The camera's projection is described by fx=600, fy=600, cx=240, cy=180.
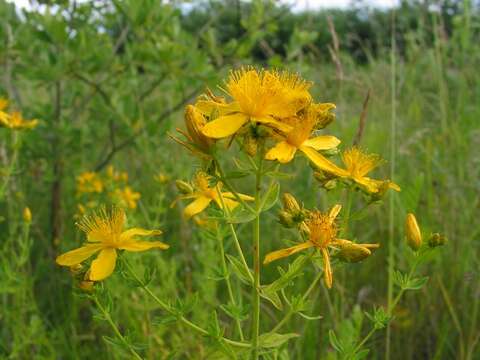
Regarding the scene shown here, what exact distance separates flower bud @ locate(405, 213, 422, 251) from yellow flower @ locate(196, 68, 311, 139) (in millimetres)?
293

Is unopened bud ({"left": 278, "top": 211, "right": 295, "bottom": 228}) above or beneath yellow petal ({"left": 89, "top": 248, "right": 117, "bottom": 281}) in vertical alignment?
above

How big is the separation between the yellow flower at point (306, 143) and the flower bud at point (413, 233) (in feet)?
0.61

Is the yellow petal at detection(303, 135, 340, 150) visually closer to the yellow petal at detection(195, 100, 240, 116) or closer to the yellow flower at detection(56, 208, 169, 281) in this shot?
the yellow petal at detection(195, 100, 240, 116)

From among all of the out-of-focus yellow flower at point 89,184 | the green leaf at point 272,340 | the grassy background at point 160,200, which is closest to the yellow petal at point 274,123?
the green leaf at point 272,340

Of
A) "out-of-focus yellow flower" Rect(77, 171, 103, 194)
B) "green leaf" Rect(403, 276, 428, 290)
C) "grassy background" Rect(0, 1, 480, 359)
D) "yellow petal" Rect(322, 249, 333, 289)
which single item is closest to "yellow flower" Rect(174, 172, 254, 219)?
"yellow petal" Rect(322, 249, 333, 289)

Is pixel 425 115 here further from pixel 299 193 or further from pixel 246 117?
pixel 246 117

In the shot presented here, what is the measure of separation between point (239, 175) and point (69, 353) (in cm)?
93

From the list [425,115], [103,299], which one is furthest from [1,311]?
[425,115]

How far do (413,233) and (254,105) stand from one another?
0.38 meters

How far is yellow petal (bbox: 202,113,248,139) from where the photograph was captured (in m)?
0.87

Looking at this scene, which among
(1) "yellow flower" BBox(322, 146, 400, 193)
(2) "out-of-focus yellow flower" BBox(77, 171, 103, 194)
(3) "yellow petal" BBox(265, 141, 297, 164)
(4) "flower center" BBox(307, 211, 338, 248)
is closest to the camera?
(3) "yellow petal" BBox(265, 141, 297, 164)

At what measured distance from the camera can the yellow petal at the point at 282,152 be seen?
87 cm

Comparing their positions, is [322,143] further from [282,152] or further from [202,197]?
[202,197]

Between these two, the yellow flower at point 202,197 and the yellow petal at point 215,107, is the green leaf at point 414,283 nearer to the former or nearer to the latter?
the yellow flower at point 202,197
